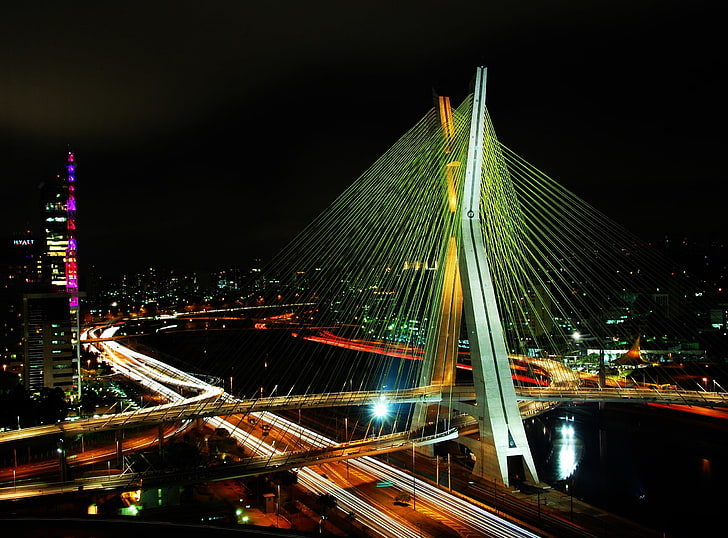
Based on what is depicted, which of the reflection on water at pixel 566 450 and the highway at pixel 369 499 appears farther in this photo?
the reflection on water at pixel 566 450

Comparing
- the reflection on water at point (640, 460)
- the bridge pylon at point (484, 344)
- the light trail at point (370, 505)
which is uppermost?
the bridge pylon at point (484, 344)

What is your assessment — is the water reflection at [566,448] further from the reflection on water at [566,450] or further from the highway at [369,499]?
the highway at [369,499]

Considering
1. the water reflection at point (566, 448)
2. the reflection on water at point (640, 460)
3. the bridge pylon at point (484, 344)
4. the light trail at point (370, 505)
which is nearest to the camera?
the light trail at point (370, 505)

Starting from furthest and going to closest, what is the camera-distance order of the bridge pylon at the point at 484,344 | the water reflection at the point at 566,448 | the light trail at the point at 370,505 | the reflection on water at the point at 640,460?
the water reflection at the point at 566,448
the reflection on water at the point at 640,460
the bridge pylon at the point at 484,344
the light trail at the point at 370,505

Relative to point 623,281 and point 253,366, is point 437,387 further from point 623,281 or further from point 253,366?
point 623,281

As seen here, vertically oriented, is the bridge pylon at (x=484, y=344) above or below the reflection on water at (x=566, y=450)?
above

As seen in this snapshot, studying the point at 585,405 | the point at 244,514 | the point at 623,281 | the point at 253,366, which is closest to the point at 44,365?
the point at 253,366

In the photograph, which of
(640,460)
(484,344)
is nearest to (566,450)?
(640,460)

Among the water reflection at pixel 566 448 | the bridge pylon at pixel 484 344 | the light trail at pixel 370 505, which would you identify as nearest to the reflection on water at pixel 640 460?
the water reflection at pixel 566 448

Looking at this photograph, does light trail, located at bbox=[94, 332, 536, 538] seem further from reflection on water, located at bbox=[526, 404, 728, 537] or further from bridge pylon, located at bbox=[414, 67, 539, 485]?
reflection on water, located at bbox=[526, 404, 728, 537]

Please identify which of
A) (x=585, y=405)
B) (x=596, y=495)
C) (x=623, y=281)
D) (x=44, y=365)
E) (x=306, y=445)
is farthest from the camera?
(x=623, y=281)

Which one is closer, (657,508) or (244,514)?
(244,514)
